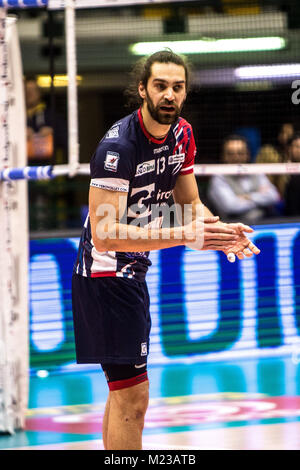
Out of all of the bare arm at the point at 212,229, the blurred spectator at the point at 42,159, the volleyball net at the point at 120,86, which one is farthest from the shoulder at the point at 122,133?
the blurred spectator at the point at 42,159

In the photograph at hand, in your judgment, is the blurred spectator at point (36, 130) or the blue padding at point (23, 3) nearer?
the blue padding at point (23, 3)

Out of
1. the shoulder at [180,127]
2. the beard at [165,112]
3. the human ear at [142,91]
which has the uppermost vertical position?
the human ear at [142,91]

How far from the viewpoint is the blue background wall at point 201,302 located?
8.16 meters

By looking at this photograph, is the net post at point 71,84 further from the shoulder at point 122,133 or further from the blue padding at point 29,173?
the shoulder at point 122,133

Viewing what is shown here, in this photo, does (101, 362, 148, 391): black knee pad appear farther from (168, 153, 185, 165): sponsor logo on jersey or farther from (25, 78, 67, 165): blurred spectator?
(25, 78, 67, 165): blurred spectator

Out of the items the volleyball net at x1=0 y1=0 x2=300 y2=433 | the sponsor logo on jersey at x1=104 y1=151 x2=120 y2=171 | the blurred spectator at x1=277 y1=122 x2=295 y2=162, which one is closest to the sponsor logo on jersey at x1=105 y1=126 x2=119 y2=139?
the sponsor logo on jersey at x1=104 y1=151 x2=120 y2=171

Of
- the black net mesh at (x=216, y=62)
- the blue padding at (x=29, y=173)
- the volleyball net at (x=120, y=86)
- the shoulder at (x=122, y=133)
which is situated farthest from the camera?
the black net mesh at (x=216, y=62)

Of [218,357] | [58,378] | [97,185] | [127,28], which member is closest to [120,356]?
[97,185]

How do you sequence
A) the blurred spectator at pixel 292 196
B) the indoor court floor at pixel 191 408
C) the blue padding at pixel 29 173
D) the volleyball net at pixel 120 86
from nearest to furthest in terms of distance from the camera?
the indoor court floor at pixel 191 408 → the blue padding at pixel 29 173 → the volleyball net at pixel 120 86 → the blurred spectator at pixel 292 196

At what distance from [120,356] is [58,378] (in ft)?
12.2

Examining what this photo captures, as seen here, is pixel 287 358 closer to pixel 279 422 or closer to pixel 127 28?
pixel 279 422

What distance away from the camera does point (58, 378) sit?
7996mm

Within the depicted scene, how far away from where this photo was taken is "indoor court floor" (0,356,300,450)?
5.82 meters

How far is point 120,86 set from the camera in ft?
34.0
